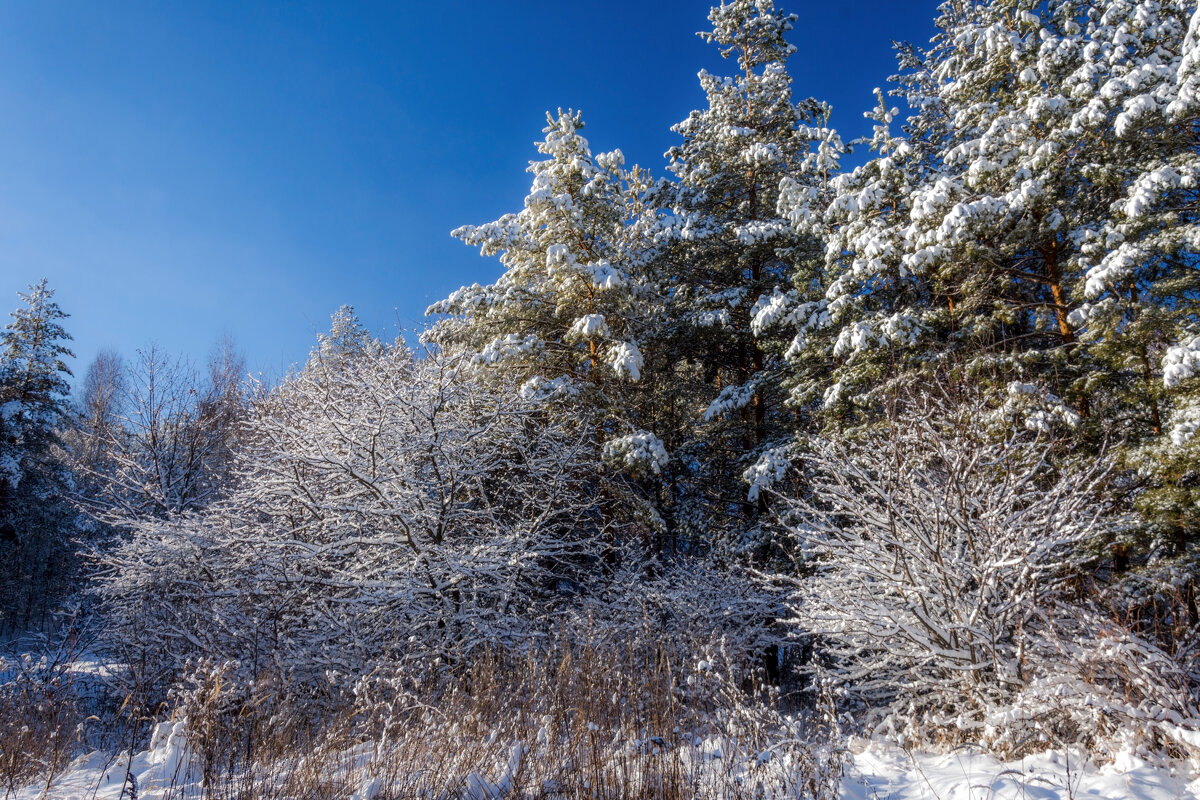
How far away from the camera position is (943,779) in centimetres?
379

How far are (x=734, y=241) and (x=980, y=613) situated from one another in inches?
384

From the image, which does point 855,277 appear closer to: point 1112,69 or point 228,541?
point 1112,69

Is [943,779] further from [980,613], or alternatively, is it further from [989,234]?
[989,234]

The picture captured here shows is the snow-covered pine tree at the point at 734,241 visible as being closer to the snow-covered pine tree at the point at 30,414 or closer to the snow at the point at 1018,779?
the snow at the point at 1018,779

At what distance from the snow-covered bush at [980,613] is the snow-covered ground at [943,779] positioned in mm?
360

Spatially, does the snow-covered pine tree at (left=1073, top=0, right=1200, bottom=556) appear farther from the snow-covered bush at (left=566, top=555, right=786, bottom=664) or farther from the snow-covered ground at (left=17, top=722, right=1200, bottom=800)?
the snow-covered bush at (left=566, top=555, right=786, bottom=664)

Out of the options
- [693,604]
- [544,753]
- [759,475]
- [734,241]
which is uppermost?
[734,241]

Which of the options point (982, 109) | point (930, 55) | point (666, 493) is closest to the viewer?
point (982, 109)

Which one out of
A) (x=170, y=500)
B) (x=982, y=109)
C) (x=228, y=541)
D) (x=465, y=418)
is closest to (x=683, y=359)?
(x=465, y=418)

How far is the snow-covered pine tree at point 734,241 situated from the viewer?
12.7 m

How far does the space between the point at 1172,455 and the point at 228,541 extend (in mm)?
12260

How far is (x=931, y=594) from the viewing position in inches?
221

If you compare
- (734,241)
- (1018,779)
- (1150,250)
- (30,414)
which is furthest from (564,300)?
(30,414)

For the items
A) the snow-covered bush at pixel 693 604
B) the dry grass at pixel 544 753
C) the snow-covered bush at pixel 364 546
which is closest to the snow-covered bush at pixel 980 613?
the dry grass at pixel 544 753
